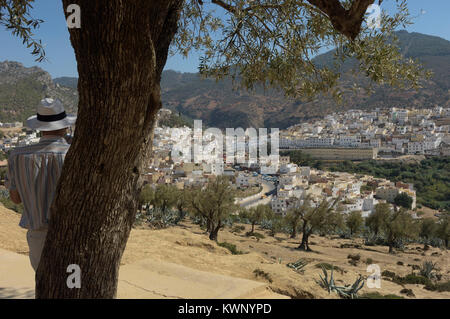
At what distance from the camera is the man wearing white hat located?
2.34 m

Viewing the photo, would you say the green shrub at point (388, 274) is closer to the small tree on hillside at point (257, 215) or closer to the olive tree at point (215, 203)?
the olive tree at point (215, 203)

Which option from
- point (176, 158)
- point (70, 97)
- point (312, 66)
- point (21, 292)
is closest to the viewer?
point (21, 292)

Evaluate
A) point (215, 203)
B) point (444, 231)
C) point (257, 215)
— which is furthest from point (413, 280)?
point (444, 231)

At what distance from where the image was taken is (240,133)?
10031cm

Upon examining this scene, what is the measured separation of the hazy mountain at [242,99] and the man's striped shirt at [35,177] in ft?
277

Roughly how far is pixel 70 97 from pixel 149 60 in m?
107

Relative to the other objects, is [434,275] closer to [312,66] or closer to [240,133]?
[312,66]

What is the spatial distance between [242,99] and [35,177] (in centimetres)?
13689

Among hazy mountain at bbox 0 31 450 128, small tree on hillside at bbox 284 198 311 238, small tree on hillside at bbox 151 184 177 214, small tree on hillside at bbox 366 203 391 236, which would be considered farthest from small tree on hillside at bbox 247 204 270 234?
hazy mountain at bbox 0 31 450 128

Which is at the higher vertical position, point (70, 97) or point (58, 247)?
point (70, 97)

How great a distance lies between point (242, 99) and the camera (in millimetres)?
136875

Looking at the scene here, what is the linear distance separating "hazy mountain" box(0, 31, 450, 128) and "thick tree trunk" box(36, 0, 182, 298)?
278ft

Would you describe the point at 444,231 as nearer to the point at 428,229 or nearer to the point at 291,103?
the point at 428,229
